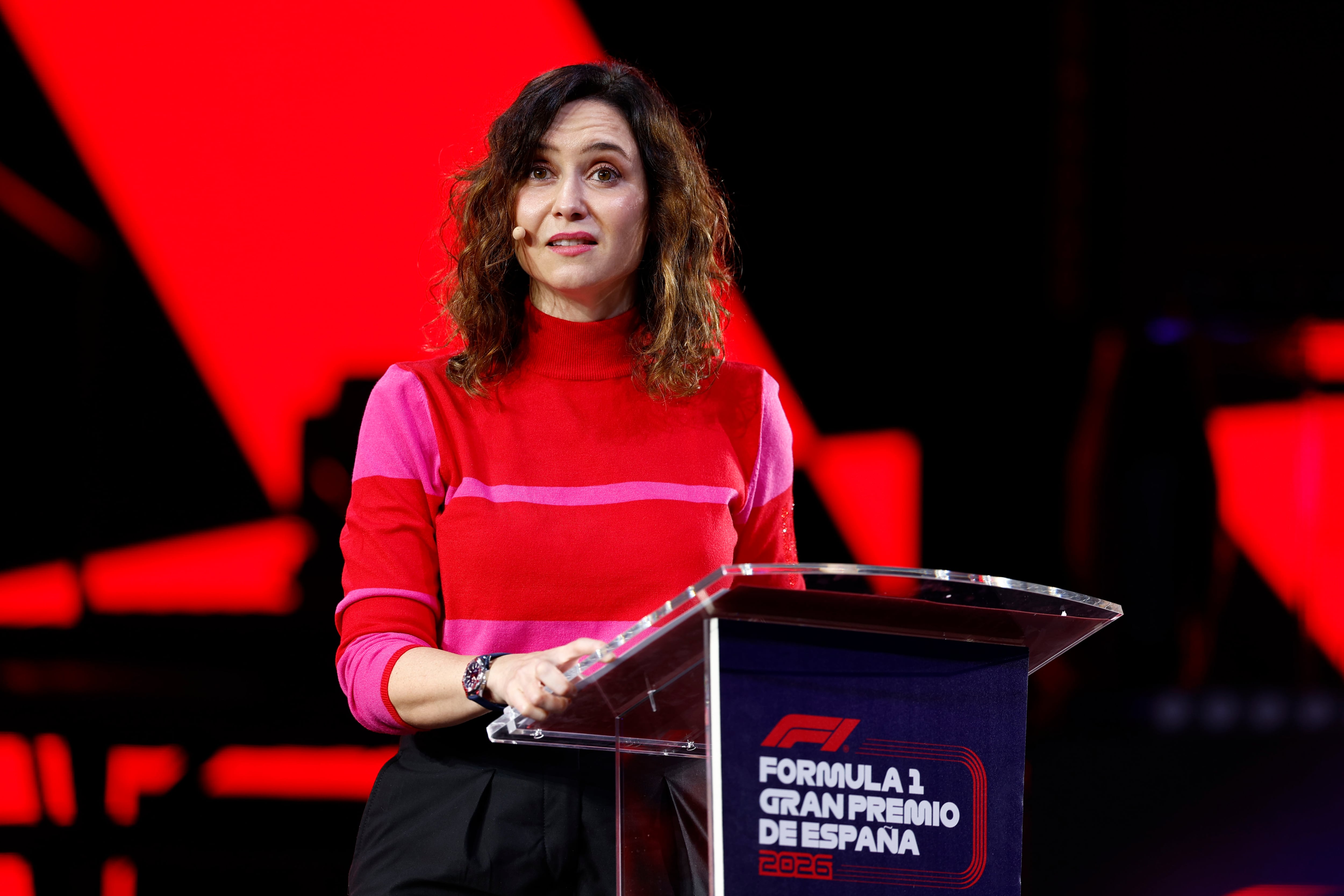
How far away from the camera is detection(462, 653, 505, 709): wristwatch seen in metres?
1.08

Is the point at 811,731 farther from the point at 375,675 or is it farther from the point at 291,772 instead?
the point at 291,772

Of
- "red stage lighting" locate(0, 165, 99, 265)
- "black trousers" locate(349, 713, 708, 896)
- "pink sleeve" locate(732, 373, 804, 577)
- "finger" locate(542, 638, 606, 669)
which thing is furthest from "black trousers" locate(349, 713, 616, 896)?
"red stage lighting" locate(0, 165, 99, 265)

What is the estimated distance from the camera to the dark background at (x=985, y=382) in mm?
2664

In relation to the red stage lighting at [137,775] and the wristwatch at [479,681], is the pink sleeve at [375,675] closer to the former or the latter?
the wristwatch at [479,681]

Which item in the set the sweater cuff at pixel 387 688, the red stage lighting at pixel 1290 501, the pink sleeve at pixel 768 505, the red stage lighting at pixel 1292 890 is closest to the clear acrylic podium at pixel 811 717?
the sweater cuff at pixel 387 688

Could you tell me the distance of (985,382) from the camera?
110 inches

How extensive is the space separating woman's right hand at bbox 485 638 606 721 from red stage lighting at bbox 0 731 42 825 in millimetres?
2125

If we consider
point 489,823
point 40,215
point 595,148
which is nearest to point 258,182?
point 40,215

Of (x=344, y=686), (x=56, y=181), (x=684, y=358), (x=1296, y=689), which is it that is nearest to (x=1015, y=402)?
(x=1296, y=689)

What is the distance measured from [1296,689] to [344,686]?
2.39 meters

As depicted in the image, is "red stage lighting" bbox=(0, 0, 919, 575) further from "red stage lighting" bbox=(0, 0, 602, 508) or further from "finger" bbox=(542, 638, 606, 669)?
"finger" bbox=(542, 638, 606, 669)

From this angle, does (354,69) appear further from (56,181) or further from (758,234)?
(758,234)

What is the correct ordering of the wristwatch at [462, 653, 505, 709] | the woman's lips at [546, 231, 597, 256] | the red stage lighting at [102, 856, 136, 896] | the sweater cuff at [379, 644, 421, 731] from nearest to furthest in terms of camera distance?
1. the wristwatch at [462, 653, 505, 709]
2. the sweater cuff at [379, 644, 421, 731]
3. the woman's lips at [546, 231, 597, 256]
4. the red stage lighting at [102, 856, 136, 896]

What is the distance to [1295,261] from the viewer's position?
9.46ft
